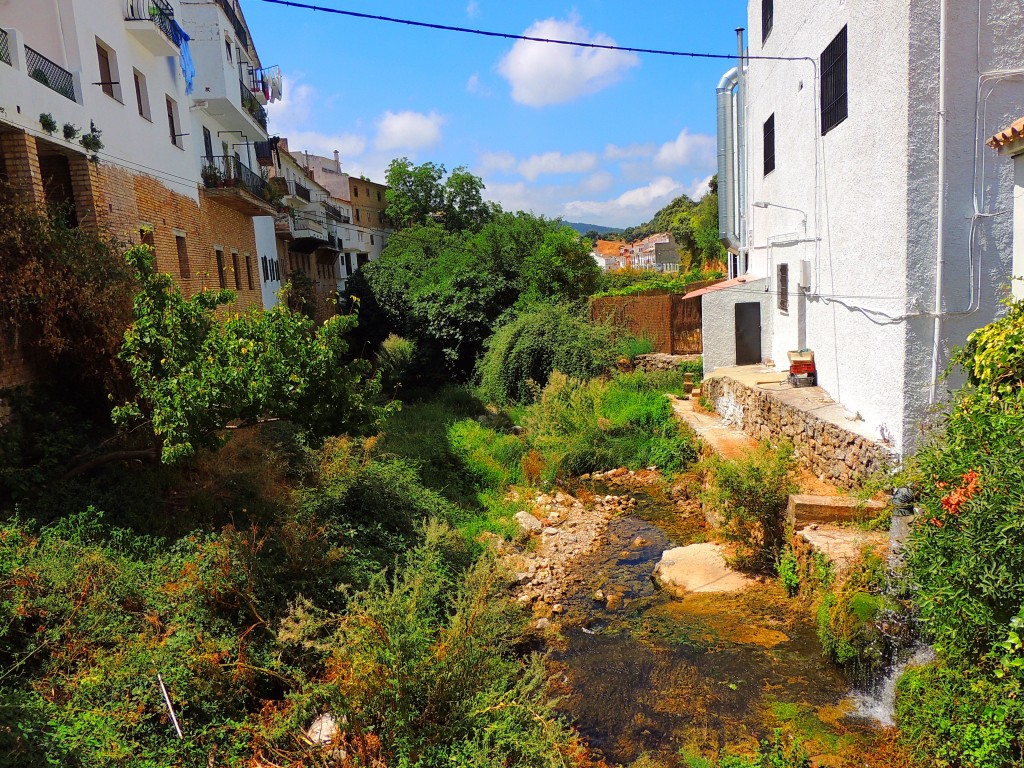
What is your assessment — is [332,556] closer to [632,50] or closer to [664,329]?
[632,50]

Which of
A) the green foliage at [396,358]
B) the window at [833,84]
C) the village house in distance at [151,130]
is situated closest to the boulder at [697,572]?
the village house in distance at [151,130]

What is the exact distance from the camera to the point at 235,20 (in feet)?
60.6

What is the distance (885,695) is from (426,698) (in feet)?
15.6

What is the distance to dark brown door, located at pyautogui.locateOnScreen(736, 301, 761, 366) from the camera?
58.1 feet

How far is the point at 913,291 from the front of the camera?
859 centimetres

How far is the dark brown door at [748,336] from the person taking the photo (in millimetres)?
17719

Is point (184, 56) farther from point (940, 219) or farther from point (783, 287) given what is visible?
point (940, 219)

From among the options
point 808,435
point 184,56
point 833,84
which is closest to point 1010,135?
point 833,84

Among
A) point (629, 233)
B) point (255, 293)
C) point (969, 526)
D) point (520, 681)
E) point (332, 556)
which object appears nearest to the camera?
point (969, 526)

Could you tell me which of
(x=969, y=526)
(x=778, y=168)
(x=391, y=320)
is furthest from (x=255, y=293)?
(x=969, y=526)

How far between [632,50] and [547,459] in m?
8.79

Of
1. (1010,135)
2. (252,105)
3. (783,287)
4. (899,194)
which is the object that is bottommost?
(783,287)

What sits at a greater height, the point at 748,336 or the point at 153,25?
the point at 153,25

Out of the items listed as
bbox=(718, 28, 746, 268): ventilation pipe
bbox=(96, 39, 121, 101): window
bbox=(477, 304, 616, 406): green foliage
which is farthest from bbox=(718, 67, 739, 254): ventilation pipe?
bbox=(96, 39, 121, 101): window
